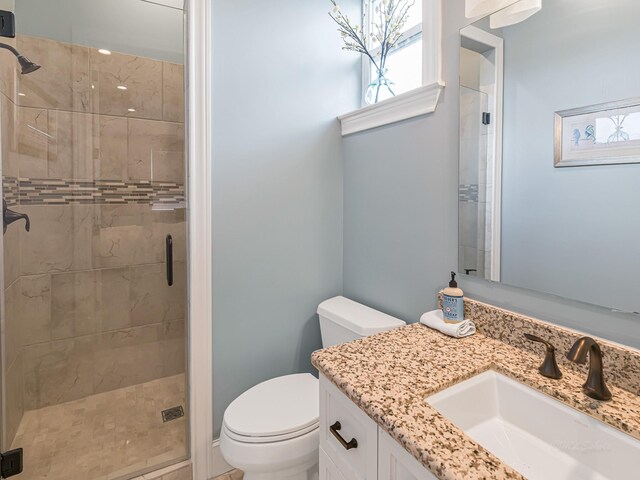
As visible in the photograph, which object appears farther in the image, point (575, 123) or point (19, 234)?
point (19, 234)

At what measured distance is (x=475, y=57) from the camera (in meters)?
1.18

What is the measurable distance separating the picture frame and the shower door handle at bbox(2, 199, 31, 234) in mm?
1983

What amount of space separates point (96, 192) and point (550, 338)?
2.02 metres

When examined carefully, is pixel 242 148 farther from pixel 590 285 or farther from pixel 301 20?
pixel 590 285

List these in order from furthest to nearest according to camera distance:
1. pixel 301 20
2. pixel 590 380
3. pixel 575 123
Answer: pixel 301 20, pixel 575 123, pixel 590 380

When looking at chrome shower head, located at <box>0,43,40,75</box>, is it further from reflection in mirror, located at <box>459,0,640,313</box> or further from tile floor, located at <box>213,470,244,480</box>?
tile floor, located at <box>213,470,244,480</box>

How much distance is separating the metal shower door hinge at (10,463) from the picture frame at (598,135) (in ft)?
7.47

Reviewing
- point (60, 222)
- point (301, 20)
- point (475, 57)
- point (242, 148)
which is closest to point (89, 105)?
point (60, 222)

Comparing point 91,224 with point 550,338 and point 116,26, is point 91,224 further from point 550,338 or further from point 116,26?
point 550,338

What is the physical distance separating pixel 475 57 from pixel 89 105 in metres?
1.76

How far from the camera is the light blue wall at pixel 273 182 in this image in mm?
1543

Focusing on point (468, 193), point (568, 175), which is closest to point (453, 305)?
point (468, 193)

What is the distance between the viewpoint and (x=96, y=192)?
1.74 meters

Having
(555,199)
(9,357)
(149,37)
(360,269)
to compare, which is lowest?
(9,357)
